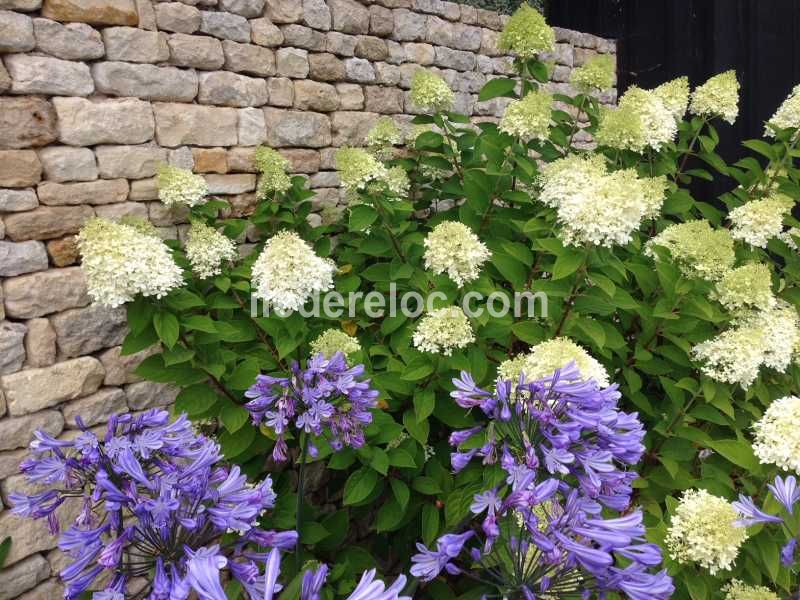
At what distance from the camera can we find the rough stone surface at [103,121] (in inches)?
86.0

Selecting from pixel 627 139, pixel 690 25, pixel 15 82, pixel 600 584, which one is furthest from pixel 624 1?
pixel 600 584

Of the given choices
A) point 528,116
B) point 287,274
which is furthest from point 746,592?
point 528,116

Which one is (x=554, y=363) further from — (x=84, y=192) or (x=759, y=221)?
(x=84, y=192)

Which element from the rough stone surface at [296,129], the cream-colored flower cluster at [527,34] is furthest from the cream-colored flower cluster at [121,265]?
the cream-colored flower cluster at [527,34]

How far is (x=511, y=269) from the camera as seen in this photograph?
2.38m

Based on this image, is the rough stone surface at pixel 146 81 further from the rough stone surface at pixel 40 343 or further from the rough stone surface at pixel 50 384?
the rough stone surface at pixel 50 384

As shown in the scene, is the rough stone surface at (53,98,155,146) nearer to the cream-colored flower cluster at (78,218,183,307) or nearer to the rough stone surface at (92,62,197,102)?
the rough stone surface at (92,62,197,102)

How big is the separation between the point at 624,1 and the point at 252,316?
444cm

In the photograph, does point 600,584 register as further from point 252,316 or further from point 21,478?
point 21,478

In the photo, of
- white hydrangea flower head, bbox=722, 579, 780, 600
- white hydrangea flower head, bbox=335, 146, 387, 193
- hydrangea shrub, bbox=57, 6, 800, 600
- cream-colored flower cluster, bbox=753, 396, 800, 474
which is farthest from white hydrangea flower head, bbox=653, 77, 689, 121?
white hydrangea flower head, bbox=722, 579, 780, 600

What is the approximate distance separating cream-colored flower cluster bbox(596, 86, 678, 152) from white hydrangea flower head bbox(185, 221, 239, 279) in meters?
1.66

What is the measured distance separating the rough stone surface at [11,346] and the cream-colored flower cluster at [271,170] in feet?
3.67

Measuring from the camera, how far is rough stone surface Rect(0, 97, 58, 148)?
2.04 metres

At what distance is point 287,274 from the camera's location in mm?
2029
